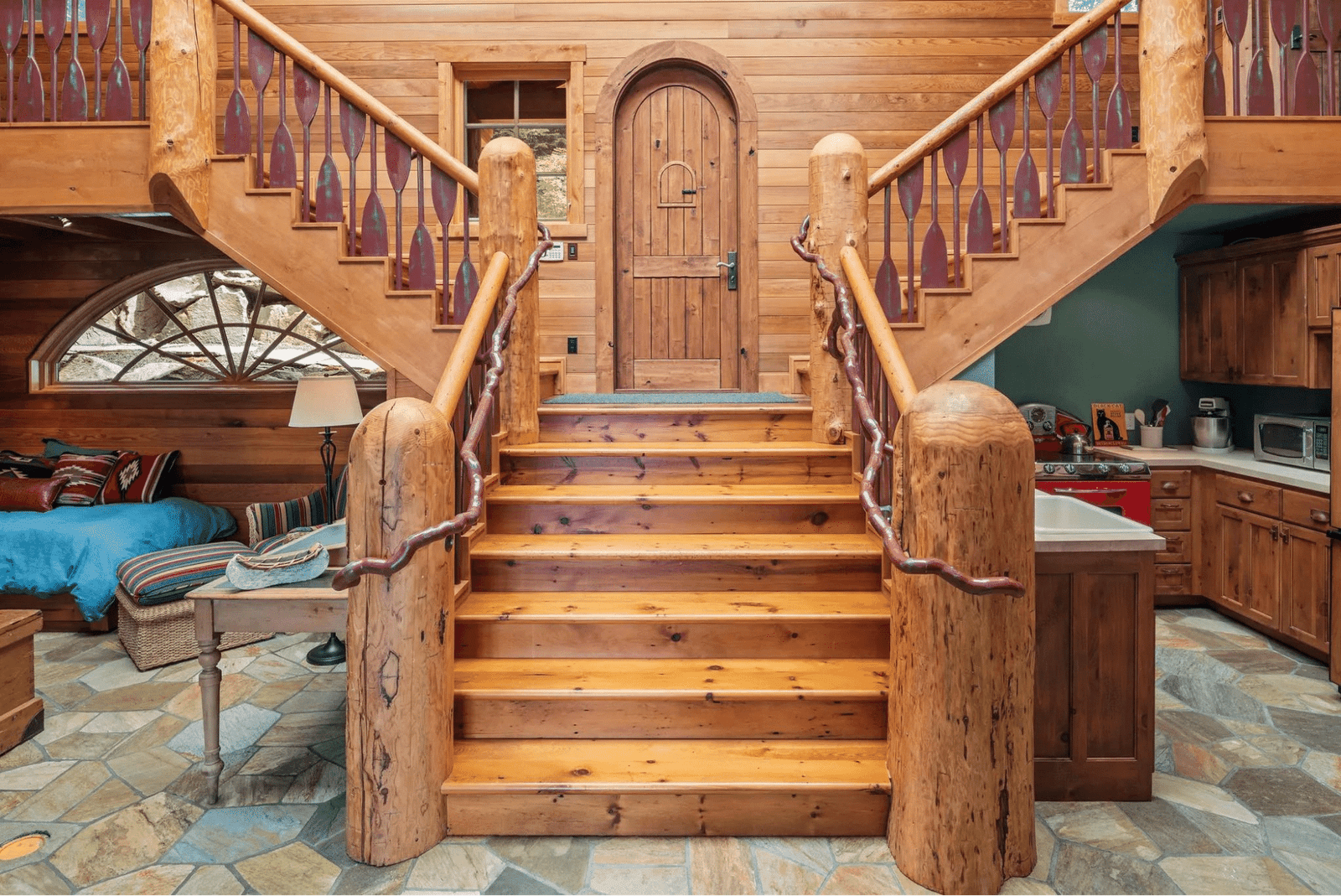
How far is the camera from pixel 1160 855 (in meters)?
2.23

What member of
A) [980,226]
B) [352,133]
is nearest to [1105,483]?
[980,226]

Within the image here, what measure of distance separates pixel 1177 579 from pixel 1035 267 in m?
2.59

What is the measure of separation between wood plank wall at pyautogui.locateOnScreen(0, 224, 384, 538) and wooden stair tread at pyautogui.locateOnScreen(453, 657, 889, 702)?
3620 mm

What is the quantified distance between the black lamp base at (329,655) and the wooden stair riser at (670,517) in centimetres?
153

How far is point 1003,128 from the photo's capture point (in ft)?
11.7

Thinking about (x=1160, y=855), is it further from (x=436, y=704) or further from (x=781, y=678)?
(x=436, y=704)

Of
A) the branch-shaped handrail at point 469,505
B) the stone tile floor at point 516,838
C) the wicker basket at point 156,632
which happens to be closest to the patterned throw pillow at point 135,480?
the wicker basket at point 156,632

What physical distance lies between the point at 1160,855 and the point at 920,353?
2110 millimetres

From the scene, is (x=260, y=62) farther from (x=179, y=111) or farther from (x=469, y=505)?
(x=469, y=505)

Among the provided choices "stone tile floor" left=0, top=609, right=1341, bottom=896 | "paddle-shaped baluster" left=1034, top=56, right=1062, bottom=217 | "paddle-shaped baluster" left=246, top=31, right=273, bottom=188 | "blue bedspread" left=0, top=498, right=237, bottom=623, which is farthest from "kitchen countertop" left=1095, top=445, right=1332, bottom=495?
"blue bedspread" left=0, top=498, right=237, bottom=623

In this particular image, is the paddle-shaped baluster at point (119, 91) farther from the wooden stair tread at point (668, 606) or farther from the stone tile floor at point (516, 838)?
the wooden stair tread at point (668, 606)

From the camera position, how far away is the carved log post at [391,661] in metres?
2.16

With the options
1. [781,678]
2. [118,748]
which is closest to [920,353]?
[781,678]

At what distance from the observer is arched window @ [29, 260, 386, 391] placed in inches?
228
